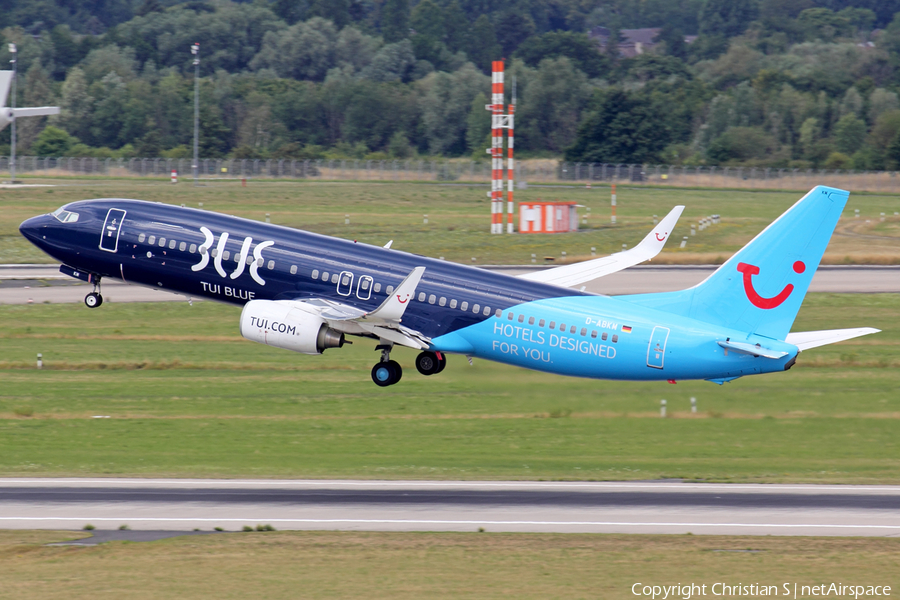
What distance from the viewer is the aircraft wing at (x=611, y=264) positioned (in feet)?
155

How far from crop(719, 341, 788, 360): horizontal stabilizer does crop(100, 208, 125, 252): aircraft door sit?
2369 centimetres

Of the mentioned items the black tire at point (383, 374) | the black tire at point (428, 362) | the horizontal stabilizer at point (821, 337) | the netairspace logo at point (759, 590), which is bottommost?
the netairspace logo at point (759, 590)

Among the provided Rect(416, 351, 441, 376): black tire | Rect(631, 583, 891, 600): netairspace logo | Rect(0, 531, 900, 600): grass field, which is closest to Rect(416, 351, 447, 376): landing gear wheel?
Rect(416, 351, 441, 376): black tire

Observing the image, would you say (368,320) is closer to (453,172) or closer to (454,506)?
(454,506)

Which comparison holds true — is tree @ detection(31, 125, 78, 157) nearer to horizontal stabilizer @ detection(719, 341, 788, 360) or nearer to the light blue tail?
the light blue tail

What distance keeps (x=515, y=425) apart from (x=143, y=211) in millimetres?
18449

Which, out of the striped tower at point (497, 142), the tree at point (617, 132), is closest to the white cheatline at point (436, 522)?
the striped tower at point (497, 142)

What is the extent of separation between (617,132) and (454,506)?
14137 cm

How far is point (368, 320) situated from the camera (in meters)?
42.7

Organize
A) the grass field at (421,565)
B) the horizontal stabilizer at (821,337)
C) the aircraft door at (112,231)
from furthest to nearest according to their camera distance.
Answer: the aircraft door at (112,231), the horizontal stabilizer at (821,337), the grass field at (421,565)

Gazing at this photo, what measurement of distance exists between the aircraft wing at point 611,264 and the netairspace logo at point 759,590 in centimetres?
1908

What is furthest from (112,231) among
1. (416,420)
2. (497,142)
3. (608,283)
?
(497,142)

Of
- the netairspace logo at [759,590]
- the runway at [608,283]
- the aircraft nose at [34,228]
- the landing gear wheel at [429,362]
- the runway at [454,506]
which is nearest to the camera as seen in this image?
the netairspace logo at [759,590]

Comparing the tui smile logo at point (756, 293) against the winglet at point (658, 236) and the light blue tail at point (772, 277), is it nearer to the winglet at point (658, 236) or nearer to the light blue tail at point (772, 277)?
the light blue tail at point (772, 277)
